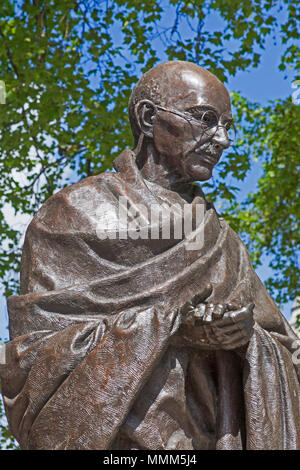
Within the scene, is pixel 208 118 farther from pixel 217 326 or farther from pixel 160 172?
pixel 217 326

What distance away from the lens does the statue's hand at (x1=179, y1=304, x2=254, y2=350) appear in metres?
4.51

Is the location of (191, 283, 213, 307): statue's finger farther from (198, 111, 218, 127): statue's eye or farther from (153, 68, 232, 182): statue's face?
(198, 111, 218, 127): statue's eye

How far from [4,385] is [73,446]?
61 centimetres

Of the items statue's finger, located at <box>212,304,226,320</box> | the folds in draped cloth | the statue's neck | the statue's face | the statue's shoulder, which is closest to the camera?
the folds in draped cloth

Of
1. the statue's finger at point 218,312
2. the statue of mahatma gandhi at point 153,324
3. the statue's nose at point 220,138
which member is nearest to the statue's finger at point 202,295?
the statue of mahatma gandhi at point 153,324

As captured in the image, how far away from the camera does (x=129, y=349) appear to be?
4395 millimetres

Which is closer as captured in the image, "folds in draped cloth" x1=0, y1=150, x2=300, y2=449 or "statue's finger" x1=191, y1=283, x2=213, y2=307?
"folds in draped cloth" x1=0, y1=150, x2=300, y2=449

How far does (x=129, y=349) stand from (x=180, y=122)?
135cm

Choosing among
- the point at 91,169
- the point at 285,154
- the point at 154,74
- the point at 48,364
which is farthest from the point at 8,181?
the point at 48,364

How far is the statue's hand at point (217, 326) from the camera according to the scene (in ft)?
14.8

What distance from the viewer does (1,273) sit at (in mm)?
11891

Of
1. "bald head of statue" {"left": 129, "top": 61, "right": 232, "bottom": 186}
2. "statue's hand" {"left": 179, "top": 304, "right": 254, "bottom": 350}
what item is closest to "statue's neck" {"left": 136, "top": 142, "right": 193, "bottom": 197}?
"bald head of statue" {"left": 129, "top": 61, "right": 232, "bottom": 186}

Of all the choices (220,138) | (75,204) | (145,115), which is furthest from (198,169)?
(75,204)

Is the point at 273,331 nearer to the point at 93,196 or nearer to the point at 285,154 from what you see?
the point at 93,196
